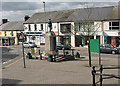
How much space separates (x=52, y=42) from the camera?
19922mm

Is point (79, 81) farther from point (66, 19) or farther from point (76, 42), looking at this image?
point (66, 19)

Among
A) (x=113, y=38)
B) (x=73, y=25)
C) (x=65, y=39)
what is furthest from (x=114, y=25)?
(x=65, y=39)

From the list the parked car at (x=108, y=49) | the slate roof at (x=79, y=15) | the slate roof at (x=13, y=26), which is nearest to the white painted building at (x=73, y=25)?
the slate roof at (x=79, y=15)

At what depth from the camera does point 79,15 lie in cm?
3553

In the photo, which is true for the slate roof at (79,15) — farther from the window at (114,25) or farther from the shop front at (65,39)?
the shop front at (65,39)

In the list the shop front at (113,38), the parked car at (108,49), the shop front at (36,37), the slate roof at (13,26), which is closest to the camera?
the parked car at (108,49)

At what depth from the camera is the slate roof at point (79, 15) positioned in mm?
32156

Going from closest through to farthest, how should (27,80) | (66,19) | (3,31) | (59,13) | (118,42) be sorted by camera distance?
(27,80) < (118,42) < (66,19) < (59,13) < (3,31)

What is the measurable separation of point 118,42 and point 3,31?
33.6m

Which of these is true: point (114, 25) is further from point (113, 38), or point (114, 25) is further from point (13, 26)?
point (13, 26)

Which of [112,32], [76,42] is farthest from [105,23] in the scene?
[76,42]

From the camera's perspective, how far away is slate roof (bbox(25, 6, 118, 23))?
32.2m

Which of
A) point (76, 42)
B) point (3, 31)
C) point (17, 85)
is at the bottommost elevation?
point (17, 85)

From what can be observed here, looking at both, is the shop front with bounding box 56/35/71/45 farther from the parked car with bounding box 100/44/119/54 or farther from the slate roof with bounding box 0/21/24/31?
the slate roof with bounding box 0/21/24/31
